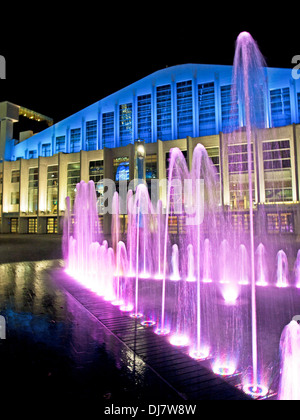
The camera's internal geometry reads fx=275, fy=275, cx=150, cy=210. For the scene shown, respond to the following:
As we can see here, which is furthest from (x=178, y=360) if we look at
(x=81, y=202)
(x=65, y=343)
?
(x=81, y=202)

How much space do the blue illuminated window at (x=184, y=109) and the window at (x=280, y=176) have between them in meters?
12.0

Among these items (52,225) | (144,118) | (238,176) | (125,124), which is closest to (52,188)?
(52,225)

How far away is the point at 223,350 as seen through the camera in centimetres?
438

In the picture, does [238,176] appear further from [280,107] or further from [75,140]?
[75,140]

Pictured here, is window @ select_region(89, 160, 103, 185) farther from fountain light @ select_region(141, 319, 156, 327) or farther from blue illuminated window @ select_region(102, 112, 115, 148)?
fountain light @ select_region(141, 319, 156, 327)

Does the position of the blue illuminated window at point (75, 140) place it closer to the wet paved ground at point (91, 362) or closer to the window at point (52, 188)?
the window at point (52, 188)

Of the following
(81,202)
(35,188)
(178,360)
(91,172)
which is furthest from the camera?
(35,188)

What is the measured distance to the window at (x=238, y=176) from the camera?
3262 cm

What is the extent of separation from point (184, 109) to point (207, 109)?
3.23m

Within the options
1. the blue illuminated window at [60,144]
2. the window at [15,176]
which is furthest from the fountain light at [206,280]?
the window at [15,176]

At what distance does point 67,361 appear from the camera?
3939 millimetres

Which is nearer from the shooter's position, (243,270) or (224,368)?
(224,368)
